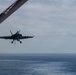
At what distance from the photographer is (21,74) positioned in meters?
199

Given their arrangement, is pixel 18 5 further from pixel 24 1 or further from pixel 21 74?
pixel 21 74

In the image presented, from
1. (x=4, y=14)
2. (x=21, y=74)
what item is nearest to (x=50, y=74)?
(x=21, y=74)

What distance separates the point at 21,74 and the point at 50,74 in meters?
18.4

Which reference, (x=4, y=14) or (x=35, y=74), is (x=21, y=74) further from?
(x=4, y=14)

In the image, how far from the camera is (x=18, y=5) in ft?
18.9

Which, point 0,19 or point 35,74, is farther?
point 35,74

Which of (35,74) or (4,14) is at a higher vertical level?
(35,74)

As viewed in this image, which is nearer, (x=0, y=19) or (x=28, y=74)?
(x=0, y=19)

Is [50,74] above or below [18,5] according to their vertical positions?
above

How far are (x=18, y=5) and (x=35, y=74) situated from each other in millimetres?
194236

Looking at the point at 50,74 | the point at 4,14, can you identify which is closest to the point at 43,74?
the point at 50,74

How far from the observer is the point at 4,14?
588 cm

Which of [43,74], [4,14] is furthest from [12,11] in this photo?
[43,74]

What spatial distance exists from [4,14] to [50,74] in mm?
194284
